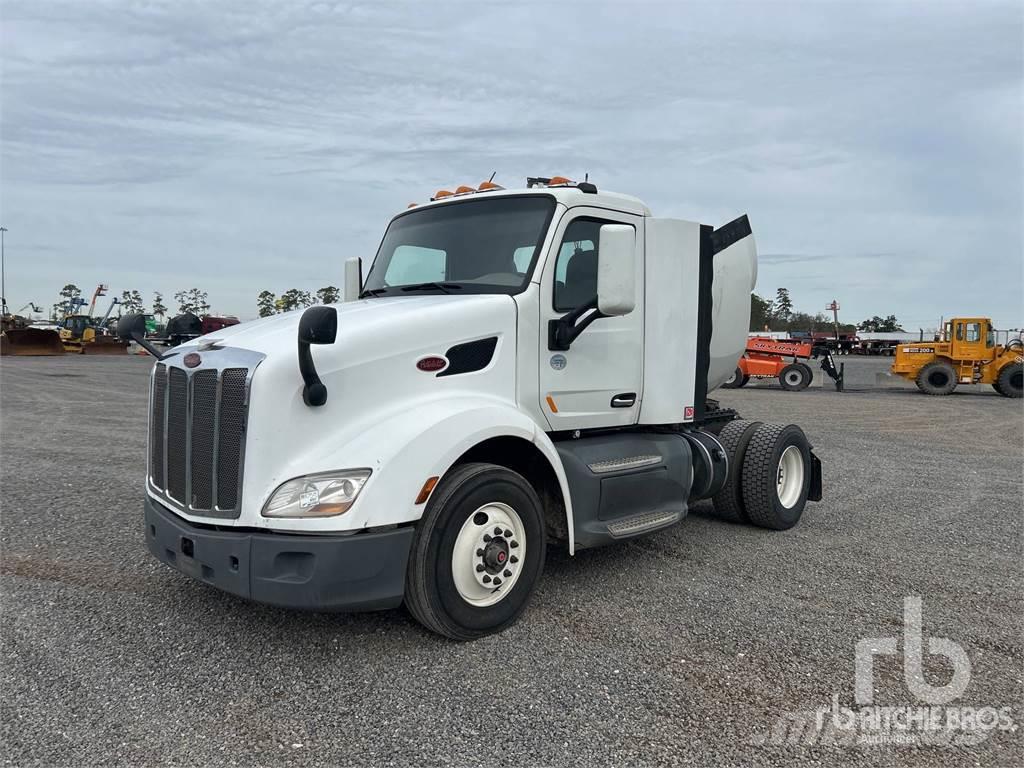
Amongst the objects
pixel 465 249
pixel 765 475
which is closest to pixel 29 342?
pixel 465 249

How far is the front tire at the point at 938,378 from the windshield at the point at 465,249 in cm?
2132

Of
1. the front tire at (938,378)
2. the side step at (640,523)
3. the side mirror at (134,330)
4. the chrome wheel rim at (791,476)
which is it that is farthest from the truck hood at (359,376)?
the front tire at (938,378)

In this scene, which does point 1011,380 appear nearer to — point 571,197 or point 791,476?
point 791,476

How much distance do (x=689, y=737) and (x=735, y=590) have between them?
1.83m

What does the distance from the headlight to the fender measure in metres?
0.03

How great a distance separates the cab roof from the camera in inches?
188

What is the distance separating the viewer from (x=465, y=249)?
4.89 meters

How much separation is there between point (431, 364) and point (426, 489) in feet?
2.41

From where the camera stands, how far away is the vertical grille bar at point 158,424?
4.06 m

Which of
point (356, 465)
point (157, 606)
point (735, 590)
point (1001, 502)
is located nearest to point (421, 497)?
point (356, 465)

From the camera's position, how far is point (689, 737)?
9.96 feet

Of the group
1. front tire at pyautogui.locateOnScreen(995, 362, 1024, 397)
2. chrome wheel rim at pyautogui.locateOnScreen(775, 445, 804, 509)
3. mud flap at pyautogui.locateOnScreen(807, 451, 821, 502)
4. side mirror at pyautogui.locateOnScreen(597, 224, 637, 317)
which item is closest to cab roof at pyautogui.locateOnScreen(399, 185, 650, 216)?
side mirror at pyautogui.locateOnScreen(597, 224, 637, 317)

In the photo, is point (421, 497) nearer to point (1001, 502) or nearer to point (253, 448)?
point (253, 448)

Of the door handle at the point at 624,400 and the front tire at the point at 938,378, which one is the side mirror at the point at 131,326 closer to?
the door handle at the point at 624,400
